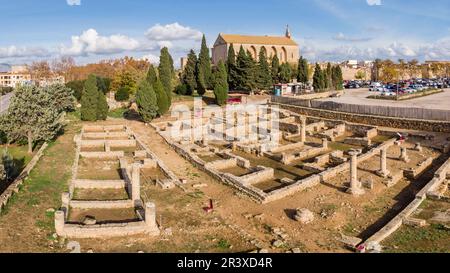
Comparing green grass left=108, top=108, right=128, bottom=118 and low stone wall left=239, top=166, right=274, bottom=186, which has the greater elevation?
green grass left=108, top=108, right=128, bottom=118

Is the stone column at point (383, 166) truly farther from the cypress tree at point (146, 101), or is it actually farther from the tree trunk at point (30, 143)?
the tree trunk at point (30, 143)

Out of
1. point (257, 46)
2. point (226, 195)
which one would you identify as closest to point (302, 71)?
point (257, 46)

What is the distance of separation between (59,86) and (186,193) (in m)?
25.2

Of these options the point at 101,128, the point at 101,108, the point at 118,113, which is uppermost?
the point at 101,108

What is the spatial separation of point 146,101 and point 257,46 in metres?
50.9

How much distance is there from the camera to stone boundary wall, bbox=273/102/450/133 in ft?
98.3

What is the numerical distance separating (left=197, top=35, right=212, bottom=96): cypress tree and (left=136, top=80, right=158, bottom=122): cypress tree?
51.7 feet

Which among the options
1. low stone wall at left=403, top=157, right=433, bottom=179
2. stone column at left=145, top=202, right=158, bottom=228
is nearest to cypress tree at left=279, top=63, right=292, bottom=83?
low stone wall at left=403, top=157, right=433, bottom=179

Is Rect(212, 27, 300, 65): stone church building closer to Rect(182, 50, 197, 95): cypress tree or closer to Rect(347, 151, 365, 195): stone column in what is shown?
Rect(182, 50, 197, 95): cypress tree

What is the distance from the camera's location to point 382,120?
33250mm

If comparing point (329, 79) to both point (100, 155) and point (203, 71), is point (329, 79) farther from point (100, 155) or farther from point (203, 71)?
point (100, 155)

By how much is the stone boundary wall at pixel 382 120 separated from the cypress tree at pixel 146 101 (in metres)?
15.5

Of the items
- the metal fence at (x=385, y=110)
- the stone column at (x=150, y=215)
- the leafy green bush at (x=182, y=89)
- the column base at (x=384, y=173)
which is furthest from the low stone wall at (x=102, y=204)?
the leafy green bush at (x=182, y=89)
